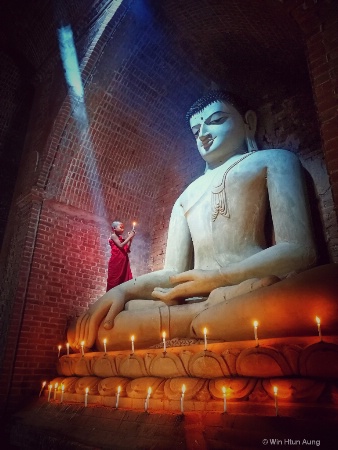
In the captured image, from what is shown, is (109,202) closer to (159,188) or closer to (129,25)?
(159,188)

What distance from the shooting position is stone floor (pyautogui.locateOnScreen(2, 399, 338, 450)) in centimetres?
168

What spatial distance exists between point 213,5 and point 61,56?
2979mm

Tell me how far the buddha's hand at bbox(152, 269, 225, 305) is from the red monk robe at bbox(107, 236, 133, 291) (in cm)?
158

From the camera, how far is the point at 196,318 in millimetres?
2955

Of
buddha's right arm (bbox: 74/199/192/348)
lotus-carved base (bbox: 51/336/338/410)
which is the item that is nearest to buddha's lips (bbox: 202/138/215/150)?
buddha's right arm (bbox: 74/199/192/348)

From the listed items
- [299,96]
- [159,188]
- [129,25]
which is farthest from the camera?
[159,188]

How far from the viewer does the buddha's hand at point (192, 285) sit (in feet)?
11.5

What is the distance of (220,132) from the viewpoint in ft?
15.2

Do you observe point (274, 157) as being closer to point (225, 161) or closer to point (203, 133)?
point (225, 161)

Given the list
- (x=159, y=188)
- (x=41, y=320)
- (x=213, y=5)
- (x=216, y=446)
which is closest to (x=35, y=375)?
(x=41, y=320)

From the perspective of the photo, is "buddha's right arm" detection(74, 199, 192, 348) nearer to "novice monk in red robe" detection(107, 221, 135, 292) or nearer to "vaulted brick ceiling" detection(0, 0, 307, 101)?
"novice monk in red robe" detection(107, 221, 135, 292)

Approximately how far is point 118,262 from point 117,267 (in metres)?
0.08

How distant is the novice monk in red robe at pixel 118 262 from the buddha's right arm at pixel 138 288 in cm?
81

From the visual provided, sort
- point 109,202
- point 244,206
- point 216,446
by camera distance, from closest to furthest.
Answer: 1. point 216,446
2. point 244,206
3. point 109,202
